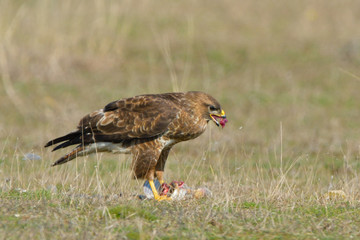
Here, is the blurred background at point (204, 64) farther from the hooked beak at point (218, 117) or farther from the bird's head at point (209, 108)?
the bird's head at point (209, 108)

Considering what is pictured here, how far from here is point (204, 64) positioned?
18.5 metres

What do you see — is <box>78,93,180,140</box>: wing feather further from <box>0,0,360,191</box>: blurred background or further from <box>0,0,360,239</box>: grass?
<box>0,0,360,191</box>: blurred background

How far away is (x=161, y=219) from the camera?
5.43 metres

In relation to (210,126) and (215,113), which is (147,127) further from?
(210,126)

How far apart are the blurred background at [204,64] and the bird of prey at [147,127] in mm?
2722

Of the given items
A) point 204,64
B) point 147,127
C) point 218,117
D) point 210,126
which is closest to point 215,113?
point 218,117

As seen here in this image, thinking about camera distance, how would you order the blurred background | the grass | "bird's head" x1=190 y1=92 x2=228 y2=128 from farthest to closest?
the blurred background < "bird's head" x1=190 y1=92 x2=228 y2=128 < the grass

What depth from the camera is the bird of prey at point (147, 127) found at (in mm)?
7340

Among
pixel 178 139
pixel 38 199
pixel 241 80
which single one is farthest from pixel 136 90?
pixel 38 199

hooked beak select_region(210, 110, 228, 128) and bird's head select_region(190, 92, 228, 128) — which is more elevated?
bird's head select_region(190, 92, 228, 128)

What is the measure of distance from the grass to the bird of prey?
32 cm

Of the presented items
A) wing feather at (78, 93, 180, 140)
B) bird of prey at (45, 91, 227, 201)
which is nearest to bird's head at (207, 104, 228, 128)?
bird of prey at (45, 91, 227, 201)

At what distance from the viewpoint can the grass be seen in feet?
17.9

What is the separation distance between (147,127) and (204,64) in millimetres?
11380
